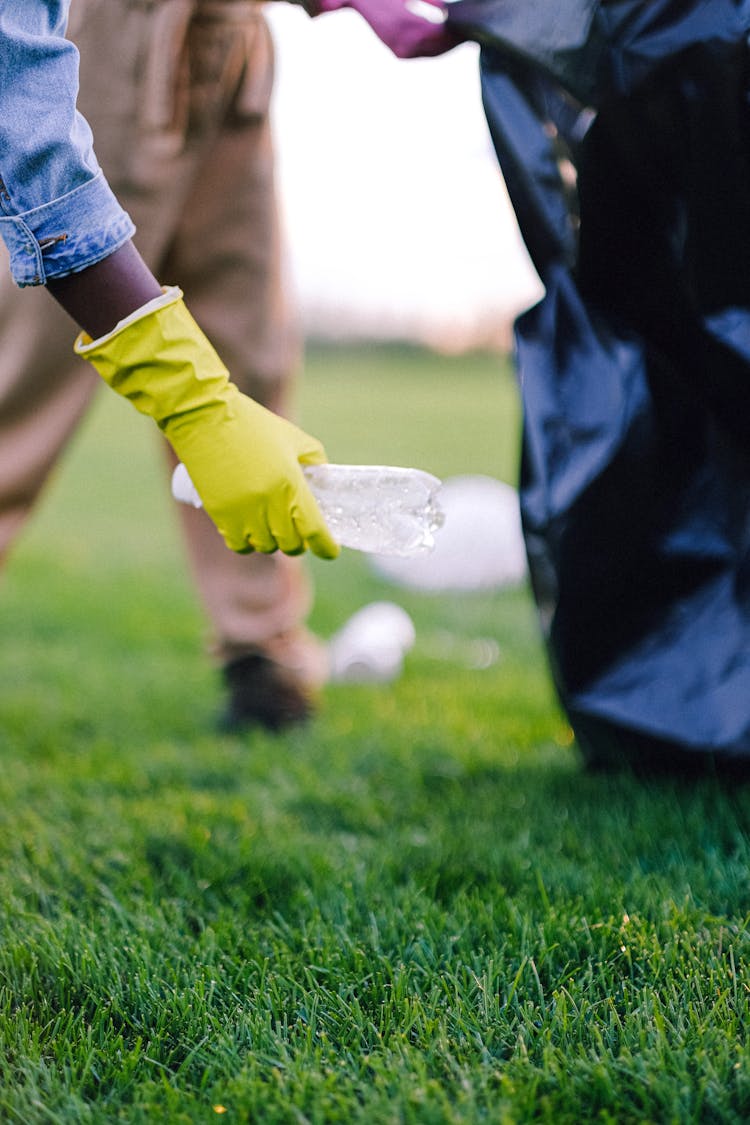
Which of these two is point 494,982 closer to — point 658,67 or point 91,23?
point 658,67

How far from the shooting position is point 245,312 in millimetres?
2080

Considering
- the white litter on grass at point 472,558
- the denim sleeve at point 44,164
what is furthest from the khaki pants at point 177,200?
the white litter on grass at point 472,558

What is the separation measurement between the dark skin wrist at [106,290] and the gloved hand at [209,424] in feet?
0.08

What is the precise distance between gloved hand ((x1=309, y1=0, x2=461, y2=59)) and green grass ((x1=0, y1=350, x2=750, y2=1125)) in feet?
3.76

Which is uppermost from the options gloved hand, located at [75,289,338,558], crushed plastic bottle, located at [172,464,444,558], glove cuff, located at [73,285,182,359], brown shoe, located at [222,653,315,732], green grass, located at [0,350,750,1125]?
glove cuff, located at [73,285,182,359]

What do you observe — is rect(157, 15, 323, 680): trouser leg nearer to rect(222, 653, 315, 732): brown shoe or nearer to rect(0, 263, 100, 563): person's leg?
rect(222, 653, 315, 732): brown shoe

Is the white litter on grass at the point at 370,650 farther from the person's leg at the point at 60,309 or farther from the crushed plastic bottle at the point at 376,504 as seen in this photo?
Answer: the crushed plastic bottle at the point at 376,504

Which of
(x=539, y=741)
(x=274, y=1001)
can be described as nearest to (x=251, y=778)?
(x=539, y=741)

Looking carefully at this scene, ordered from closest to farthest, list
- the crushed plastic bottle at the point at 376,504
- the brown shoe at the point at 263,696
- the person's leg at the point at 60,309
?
the crushed plastic bottle at the point at 376,504, the person's leg at the point at 60,309, the brown shoe at the point at 263,696

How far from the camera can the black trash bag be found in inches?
56.7

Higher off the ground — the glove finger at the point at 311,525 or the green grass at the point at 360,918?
the glove finger at the point at 311,525

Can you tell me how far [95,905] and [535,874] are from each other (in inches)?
22.4

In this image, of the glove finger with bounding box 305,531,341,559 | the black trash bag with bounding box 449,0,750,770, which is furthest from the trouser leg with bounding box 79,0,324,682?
the glove finger with bounding box 305,531,341,559

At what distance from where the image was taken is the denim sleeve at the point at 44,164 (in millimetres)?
1172
